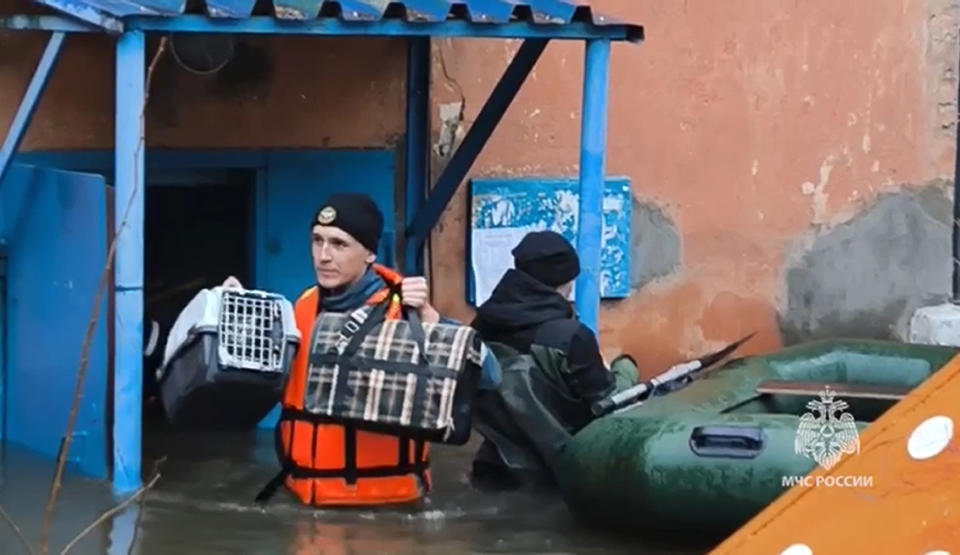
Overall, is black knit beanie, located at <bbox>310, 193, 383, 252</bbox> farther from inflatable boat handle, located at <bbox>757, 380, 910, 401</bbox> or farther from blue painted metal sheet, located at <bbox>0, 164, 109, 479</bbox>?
inflatable boat handle, located at <bbox>757, 380, 910, 401</bbox>

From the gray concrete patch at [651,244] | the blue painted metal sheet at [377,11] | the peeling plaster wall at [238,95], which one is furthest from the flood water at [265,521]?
the gray concrete patch at [651,244]

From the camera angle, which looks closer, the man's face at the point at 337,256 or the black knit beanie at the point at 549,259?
the man's face at the point at 337,256

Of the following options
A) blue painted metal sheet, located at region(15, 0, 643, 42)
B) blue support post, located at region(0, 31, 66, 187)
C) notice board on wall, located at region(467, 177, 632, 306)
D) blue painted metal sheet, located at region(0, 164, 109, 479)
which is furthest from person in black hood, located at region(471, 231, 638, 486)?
blue support post, located at region(0, 31, 66, 187)

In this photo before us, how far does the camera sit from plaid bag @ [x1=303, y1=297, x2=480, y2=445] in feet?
19.2

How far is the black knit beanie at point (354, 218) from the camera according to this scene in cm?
602

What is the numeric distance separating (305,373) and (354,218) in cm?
52

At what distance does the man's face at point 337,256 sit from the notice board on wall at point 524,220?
2.32m

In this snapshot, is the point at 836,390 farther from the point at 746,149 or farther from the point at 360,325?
the point at 746,149

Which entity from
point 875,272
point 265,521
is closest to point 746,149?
point 875,272

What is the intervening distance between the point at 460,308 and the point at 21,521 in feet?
8.89

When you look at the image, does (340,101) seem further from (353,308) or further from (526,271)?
(353,308)

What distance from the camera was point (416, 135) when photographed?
8.19 meters

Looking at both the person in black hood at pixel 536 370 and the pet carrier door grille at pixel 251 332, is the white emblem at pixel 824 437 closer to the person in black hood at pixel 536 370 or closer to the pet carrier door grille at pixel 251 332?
the person in black hood at pixel 536 370

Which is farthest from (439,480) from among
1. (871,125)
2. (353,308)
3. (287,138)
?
(871,125)
